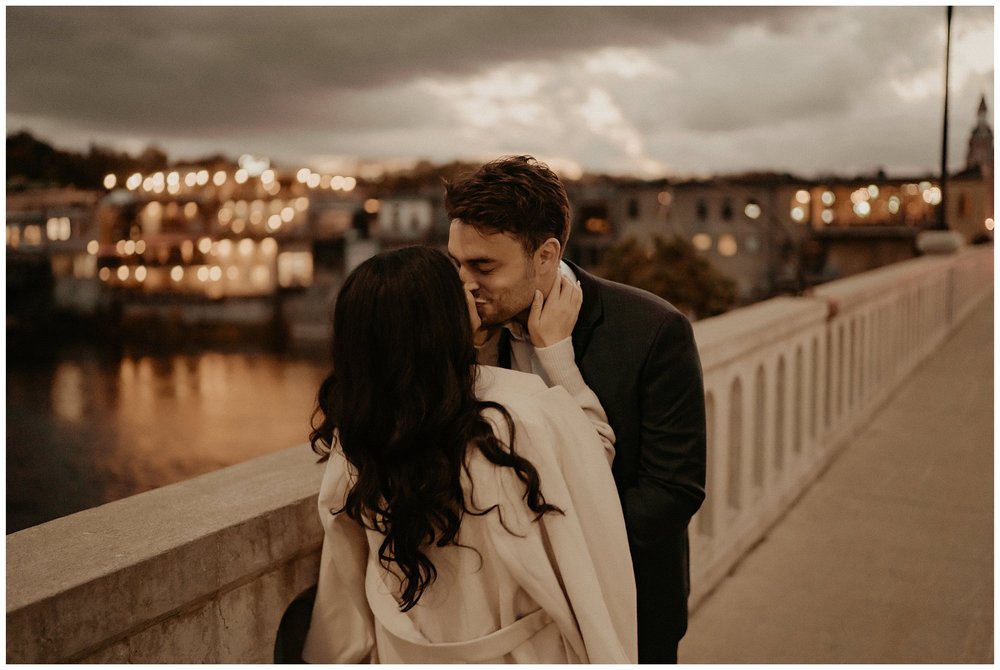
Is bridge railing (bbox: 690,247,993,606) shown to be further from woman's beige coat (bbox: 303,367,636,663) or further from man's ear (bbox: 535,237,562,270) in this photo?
woman's beige coat (bbox: 303,367,636,663)

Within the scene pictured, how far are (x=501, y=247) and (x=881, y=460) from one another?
4486 mm

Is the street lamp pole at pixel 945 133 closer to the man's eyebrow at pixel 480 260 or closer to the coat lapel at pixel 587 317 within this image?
the coat lapel at pixel 587 317

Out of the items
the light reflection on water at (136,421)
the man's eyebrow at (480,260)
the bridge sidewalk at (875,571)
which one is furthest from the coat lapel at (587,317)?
the light reflection on water at (136,421)

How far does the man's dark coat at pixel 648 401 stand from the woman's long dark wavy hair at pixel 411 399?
48 centimetres

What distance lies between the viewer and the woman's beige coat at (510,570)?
59.6 inches

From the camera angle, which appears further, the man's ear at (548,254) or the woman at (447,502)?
the man's ear at (548,254)

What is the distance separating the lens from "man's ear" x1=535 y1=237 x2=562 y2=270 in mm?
1889

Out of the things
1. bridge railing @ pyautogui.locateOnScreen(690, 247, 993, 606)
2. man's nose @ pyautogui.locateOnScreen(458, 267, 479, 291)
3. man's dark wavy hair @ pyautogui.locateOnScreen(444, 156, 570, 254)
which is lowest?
bridge railing @ pyautogui.locateOnScreen(690, 247, 993, 606)

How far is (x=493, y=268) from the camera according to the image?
73.3 inches

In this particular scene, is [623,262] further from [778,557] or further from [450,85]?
[450,85]

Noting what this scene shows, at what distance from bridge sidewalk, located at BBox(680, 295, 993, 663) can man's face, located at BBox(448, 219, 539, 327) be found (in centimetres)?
187

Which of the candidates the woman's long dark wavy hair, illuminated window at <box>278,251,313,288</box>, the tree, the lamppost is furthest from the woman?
illuminated window at <box>278,251,313,288</box>

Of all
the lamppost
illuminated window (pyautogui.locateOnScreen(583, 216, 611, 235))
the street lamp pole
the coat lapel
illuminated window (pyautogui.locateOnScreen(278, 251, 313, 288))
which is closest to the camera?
the coat lapel

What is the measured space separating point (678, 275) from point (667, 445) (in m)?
52.3
